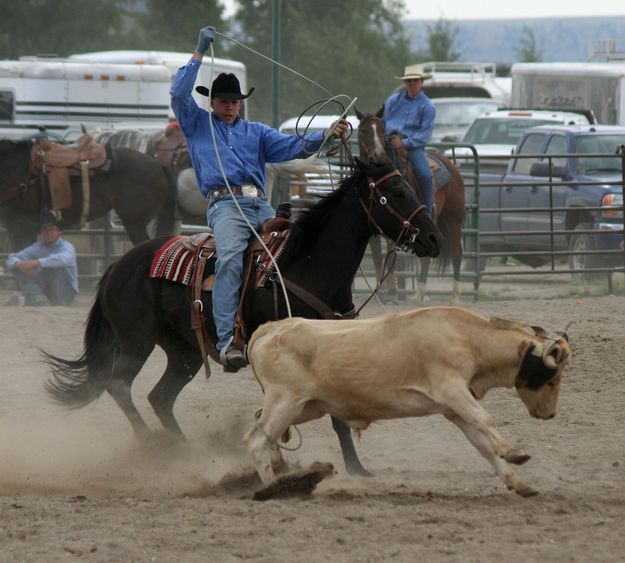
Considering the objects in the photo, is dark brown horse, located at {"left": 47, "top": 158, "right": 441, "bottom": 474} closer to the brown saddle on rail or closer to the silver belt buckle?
the silver belt buckle

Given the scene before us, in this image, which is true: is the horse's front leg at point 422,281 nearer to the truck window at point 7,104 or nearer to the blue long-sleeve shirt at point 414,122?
the blue long-sleeve shirt at point 414,122

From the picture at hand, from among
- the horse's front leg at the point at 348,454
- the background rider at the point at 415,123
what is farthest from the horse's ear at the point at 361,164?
the background rider at the point at 415,123

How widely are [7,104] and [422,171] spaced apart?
7806mm

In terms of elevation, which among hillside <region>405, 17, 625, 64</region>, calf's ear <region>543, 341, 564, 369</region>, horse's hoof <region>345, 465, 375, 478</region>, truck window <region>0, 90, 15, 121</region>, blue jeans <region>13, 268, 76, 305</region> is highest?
hillside <region>405, 17, 625, 64</region>

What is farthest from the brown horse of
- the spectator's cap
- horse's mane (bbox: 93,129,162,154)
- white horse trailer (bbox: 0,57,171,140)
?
white horse trailer (bbox: 0,57,171,140)

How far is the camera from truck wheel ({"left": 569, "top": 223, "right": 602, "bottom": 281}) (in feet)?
48.2

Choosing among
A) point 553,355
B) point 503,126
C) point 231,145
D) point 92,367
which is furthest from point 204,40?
point 503,126

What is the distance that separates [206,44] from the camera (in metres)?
6.53

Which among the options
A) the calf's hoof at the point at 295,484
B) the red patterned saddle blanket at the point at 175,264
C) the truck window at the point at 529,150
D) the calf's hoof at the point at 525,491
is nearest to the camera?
the calf's hoof at the point at 525,491

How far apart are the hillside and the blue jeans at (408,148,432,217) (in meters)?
101

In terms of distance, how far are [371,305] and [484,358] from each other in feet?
23.7

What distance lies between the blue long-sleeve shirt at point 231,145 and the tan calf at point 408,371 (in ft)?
4.56

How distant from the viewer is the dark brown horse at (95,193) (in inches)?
508

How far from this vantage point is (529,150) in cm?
1641
